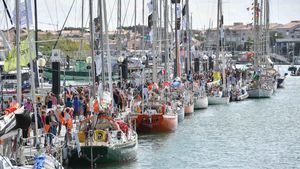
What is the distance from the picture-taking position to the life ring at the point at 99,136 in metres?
31.3

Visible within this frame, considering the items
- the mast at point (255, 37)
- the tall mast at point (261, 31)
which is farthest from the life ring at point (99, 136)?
the tall mast at point (261, 31)

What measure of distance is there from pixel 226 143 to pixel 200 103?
19260 mm

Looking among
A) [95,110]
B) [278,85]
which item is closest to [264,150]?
[95,110]

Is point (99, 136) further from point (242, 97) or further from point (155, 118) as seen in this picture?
point (242, 97)

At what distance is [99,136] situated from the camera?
31.4 m

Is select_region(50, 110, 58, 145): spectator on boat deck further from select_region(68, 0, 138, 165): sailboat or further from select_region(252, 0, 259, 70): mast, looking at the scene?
select_region(252, 0, 259, 70): mast

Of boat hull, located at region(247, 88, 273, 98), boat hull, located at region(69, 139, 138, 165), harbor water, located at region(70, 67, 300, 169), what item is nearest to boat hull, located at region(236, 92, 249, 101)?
boat hull, located at region(247, 88, 273, 98)

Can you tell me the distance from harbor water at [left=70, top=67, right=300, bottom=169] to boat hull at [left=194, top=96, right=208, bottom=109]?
1.63 feet

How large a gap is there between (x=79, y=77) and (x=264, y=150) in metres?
45.1

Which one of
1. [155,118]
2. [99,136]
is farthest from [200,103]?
[99,136]

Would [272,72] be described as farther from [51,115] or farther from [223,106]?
[51,115]

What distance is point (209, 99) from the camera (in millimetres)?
64938

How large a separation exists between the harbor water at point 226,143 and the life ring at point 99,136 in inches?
46.8

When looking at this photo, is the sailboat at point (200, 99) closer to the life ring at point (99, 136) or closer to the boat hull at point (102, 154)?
the boat hull at point (102, 154)
